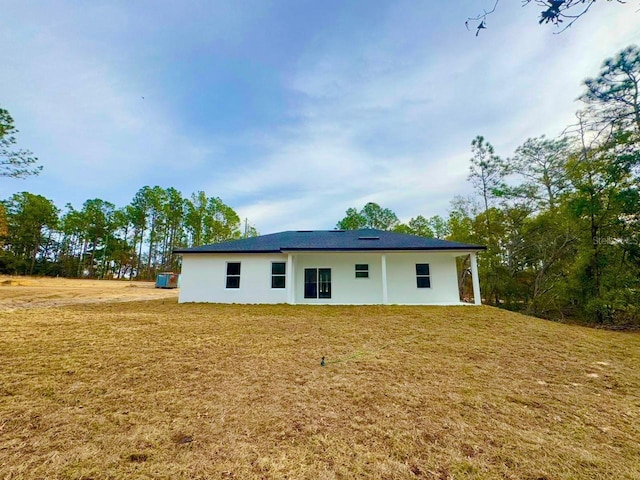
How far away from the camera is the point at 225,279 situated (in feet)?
40.4

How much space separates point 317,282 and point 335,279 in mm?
859

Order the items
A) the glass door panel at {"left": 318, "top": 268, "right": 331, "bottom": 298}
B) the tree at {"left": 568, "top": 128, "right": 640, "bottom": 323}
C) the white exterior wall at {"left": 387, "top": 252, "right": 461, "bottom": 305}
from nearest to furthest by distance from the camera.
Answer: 1. the tree at {"left": 568, "top": 128, "right": 640, "bottom": 323}
2. the white exterior wall at {"left": 387, "top": 252, "right": 461, "bottom": 305}
3. the glass door panel at {"left": 318, "top": 268, "right": 331, "bottom": 298}

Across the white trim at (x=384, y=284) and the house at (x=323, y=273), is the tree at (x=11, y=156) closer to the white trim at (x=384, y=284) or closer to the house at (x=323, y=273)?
the house at (x=323, y=273)

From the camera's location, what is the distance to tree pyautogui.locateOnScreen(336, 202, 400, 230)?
108 ft

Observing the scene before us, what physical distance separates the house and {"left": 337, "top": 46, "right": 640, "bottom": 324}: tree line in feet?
14.5

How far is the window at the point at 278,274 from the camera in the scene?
1227 centimetres

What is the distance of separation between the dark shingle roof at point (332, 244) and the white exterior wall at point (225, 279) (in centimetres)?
39

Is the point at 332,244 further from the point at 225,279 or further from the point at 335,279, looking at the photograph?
the point at 225,279

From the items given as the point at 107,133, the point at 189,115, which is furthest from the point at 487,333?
the point at 107,133

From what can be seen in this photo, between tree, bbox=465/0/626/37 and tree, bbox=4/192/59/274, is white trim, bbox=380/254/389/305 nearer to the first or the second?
tree, bbox=465/0/626/37

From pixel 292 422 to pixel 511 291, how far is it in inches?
712

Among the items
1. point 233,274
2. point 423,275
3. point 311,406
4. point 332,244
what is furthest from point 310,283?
point 311,406

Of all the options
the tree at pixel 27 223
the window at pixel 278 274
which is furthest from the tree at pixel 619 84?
the tree at pixel 27 223

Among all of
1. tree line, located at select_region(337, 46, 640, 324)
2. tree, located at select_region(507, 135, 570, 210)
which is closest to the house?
tree line, located at select_region(337, 46, 640, 324)
